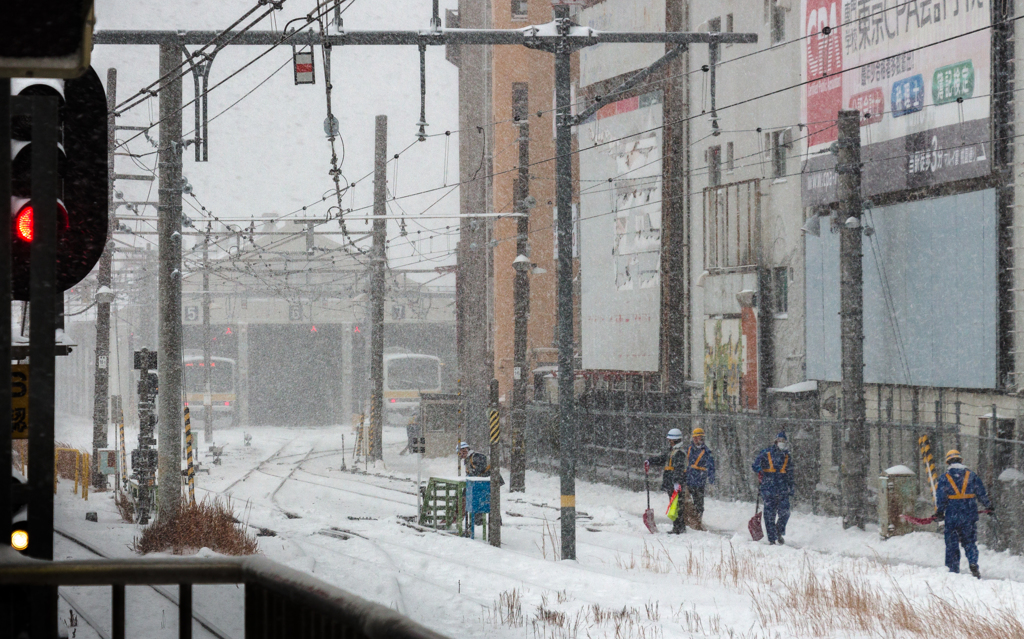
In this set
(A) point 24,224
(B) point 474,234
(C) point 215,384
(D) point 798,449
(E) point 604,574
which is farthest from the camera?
(C) point 215,384

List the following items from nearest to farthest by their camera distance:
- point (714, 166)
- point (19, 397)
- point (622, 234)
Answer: point (19, 397), point (714, 166), point (622, 234)

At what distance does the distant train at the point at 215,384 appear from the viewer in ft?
175

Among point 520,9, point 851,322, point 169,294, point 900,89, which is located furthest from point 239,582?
point 520,9

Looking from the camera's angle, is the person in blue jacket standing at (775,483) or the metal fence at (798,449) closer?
the metal fence at (798,449)

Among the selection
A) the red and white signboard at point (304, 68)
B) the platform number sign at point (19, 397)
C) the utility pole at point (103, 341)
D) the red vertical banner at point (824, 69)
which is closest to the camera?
the platform number sign at point (19, 397)

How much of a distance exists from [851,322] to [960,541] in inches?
209

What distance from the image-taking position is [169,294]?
58.3 feet

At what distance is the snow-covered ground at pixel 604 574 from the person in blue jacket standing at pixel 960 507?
0.42m

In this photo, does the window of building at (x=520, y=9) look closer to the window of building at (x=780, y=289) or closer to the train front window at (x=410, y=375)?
the train front window at (x=410, y=375)

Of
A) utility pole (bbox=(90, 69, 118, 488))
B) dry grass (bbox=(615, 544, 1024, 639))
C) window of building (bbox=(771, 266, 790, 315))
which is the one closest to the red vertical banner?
window of building (bbox=(771, 266, 790, 315))

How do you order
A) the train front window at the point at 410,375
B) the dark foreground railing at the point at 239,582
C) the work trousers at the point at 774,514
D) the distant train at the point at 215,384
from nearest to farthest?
the dark foreground railing at the point at 239,582, the work trousers at the point at 774,514, the train front window at the point at 410,375, the distant train at the point at 215,384

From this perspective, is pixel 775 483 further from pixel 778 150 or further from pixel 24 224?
pixel 24 224

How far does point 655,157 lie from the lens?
31266 millimetres

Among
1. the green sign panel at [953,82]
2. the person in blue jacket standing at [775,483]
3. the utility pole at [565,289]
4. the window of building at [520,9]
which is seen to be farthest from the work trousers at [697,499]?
the window of building at [520,9]
